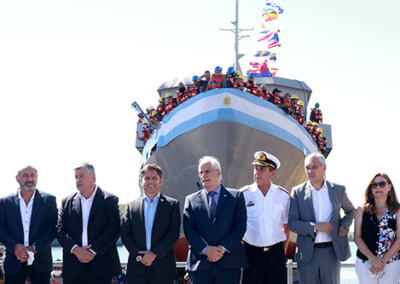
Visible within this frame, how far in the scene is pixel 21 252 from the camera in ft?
18.2

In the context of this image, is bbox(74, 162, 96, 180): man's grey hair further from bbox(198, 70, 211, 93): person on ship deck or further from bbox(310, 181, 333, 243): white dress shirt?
bbox(198, 70, 211, 93): person on ship deck

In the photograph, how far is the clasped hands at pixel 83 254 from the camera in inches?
211

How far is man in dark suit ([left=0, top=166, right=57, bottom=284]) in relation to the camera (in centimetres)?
564

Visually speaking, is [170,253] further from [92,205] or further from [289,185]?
[289,185]

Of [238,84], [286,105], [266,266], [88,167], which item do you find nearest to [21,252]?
[88,167]

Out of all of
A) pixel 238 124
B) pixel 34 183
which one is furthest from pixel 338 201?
pixel 238 124

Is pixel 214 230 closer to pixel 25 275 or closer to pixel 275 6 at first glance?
pixel 25 275

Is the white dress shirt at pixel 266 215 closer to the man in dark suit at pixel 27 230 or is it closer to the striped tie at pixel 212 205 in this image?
the striped tie at pixel 212 205

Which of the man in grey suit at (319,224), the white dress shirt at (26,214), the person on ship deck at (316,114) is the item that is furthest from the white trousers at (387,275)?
the person on ship deck at (316,114)

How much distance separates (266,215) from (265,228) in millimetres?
131

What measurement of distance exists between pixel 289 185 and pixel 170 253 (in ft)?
27.4

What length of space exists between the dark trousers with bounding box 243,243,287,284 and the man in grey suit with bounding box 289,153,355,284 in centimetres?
20

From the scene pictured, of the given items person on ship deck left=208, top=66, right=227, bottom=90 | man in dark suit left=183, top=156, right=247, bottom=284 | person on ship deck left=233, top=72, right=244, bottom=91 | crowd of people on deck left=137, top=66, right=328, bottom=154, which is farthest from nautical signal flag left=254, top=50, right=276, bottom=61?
man in dark suit left=183, top=156, right=247, bottom=284

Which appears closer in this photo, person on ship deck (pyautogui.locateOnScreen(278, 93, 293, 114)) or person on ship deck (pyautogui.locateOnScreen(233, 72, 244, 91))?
person on ship deck (pyautogui.locateOnScreen(233, 72, 244, 91))
